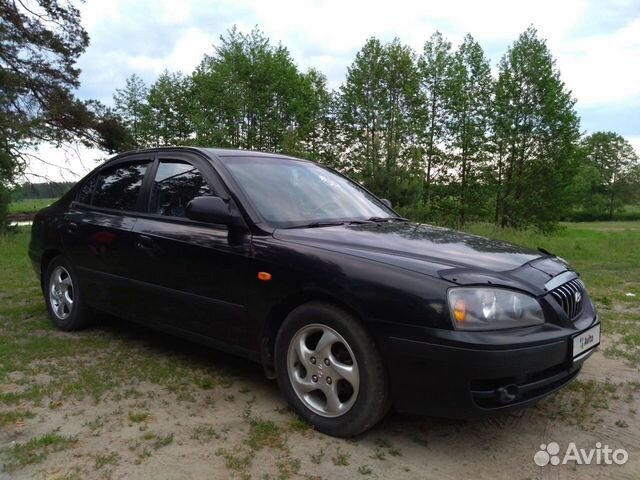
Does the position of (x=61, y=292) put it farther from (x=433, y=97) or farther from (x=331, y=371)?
(x=433, y=97)

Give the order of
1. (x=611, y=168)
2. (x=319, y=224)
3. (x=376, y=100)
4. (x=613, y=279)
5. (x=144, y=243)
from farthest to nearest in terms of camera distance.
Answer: (x=611, y=168)
(x=376, y=100)
(x=613, y=279)
(x=144, y=243)
(x=319, y=224)

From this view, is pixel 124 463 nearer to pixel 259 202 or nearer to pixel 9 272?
pixel 259 202

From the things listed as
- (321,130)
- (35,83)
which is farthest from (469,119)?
(35,83)

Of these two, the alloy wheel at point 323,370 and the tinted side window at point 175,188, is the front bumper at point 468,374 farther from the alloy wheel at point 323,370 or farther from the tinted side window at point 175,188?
the tinted side window at point 175,188

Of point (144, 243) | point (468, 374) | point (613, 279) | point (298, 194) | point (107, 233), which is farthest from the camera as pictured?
point (613, 279)

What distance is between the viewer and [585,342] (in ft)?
9.62

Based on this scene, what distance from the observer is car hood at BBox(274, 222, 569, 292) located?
271cm

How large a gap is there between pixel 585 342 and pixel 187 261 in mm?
2527

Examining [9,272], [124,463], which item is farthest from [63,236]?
[9,272]

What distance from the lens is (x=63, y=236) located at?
4828mm

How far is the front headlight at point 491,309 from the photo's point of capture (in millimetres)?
2533

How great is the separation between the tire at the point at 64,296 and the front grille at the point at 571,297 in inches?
153

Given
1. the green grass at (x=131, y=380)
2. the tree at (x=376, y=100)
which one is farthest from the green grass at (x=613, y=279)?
the tree at (x=376, y=100)

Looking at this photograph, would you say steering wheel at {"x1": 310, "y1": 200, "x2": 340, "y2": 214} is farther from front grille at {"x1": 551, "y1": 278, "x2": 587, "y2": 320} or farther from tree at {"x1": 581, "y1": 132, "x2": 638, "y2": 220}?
tree at {"x1": 581, "y1": 132, "x2": 638, "y2": 220}
